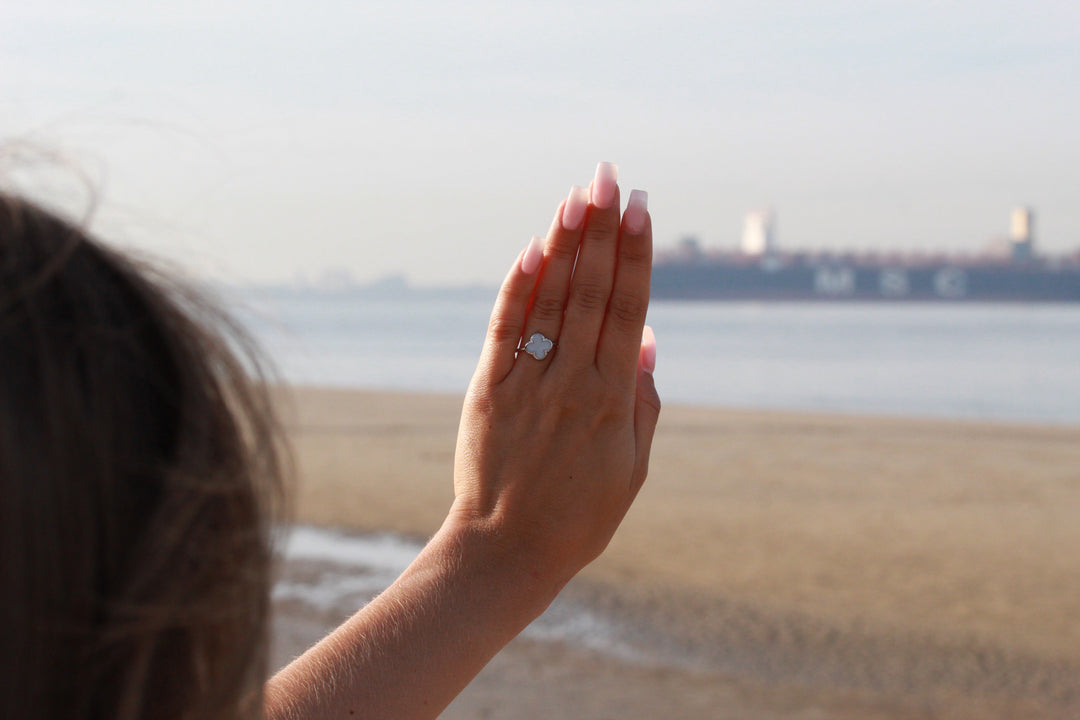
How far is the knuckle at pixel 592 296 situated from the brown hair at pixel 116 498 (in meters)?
0.59

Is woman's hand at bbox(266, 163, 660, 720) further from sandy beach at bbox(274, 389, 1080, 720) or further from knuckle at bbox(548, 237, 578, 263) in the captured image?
sandy beach at bbox(274, 389, 1080, 720)

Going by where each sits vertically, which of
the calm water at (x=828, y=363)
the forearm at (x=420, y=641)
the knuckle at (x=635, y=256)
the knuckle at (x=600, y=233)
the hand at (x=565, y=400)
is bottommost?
the calm water at (x=828, y=363)

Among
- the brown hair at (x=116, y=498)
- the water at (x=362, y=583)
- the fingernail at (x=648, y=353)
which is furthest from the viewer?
the water at (x=362, y=583)

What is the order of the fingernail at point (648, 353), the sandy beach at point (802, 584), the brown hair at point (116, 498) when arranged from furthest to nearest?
1. the sandy beach at point (802, 584)
2. the fingernail at point (648, 353)
3. the brown hair at point (116, 498)

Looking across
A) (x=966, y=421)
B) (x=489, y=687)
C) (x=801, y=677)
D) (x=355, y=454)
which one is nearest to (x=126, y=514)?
(x=489, y=687)

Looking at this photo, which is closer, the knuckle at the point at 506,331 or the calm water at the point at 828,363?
the knuckle at the point at 506,331

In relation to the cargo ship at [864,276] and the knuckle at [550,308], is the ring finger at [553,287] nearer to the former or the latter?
the knuckle at [550,308]

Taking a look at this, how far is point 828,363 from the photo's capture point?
1443 inches

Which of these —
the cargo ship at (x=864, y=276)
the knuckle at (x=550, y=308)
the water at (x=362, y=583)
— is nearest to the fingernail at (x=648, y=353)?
the knuckle at (x=550, y=308)

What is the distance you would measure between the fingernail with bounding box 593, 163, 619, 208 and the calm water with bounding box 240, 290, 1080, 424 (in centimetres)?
40

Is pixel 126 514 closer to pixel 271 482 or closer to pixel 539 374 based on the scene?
pixel 271 482

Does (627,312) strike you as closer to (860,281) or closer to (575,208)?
(575,208)

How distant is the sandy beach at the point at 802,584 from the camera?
6.11 m

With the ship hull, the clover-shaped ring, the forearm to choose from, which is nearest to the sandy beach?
the forearm
